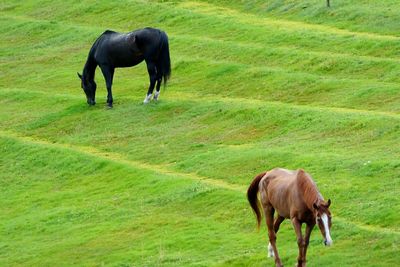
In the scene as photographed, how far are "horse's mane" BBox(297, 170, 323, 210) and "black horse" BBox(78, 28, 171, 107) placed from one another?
19.3 m

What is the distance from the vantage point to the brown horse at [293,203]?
A: 18.2 m

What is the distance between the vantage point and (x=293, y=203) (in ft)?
63.7

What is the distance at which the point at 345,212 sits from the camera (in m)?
23.4

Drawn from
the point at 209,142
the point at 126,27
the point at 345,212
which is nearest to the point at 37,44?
the point at 126,27

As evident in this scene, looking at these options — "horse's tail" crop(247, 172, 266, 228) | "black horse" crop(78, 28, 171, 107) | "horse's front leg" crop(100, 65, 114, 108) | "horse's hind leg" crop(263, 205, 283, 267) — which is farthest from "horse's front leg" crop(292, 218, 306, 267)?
"horse's front leg" crop(100, 65, 114, 108)

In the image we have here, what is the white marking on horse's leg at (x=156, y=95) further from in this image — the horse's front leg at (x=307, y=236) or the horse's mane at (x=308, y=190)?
the horse's front leg at (x=307, y=236)

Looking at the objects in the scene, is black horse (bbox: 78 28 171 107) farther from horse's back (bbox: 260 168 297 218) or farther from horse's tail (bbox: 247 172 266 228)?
horse's back (bbox: 260 168 297 218)

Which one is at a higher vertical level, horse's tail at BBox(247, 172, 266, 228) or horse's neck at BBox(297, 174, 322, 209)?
horse's neck at BBox(297, 174, 322, 209)

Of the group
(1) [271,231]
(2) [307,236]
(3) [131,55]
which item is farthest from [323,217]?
(3) [131,55]

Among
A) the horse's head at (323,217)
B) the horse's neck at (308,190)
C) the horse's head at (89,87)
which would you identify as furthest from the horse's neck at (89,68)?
the horse's head at (323,217)

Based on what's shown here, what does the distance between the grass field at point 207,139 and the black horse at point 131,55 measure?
39.2 inches

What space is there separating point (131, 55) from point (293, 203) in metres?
20.9

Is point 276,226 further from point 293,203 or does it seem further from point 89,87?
point 89,87

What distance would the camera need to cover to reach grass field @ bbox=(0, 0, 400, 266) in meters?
23.5
